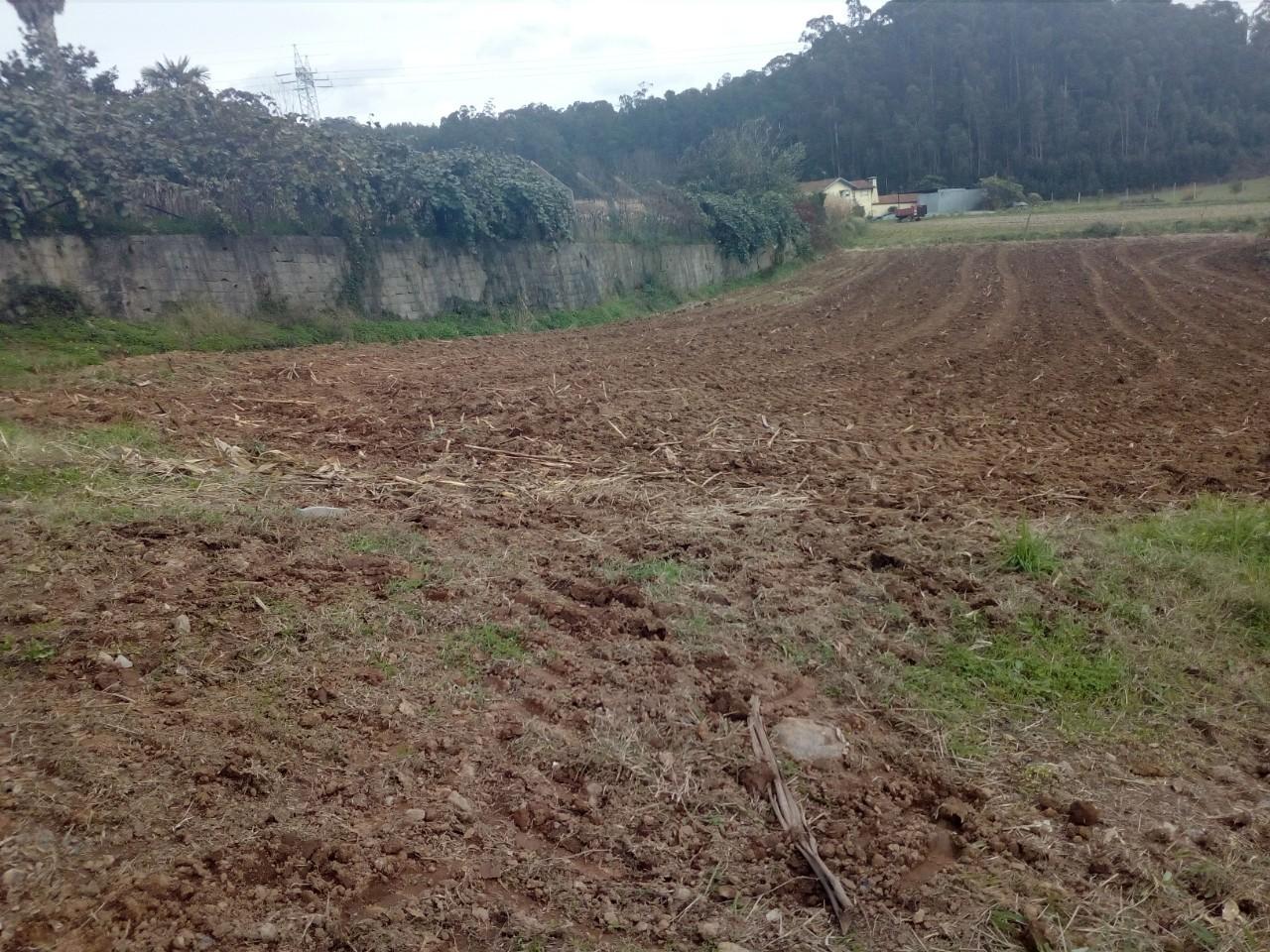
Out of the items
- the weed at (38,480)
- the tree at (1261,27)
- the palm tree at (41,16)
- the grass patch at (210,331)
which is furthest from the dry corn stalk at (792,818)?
the tree at (1261,27)

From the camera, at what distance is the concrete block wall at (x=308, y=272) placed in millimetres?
12719

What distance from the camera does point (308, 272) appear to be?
51.4 ft

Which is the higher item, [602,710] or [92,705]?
[92,705]

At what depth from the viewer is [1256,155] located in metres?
64.5

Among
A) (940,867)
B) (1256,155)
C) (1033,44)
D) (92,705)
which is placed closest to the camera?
(940,867)

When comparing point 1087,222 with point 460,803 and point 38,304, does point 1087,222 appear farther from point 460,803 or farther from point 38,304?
point 460,803

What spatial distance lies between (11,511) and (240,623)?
6.91 ft

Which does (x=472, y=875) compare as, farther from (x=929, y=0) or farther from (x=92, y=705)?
(x=929, y=0)

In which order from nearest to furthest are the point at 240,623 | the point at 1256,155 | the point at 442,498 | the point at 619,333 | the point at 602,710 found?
1. the point at 602,710
2. the point at 240,623
3. the point at 442,498
4. the point at 619,333
5. the point at 1256,155

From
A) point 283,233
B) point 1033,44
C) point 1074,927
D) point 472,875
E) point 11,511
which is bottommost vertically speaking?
point 1074,927

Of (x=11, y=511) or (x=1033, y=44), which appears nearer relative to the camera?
(x=11, y=511)

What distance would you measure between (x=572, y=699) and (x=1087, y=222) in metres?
43.3

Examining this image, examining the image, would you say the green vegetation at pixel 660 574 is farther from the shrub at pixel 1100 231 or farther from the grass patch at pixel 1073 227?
the shrub at pixel 1100 231

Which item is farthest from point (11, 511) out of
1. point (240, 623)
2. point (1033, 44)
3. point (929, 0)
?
point (929, 0)
